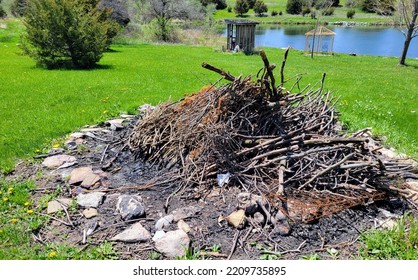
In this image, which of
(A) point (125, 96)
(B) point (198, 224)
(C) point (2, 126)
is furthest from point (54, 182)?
(A) point (125, 96)

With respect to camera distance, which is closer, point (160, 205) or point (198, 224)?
point (198, 224)

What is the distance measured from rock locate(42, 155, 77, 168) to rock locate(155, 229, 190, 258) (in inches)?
98.3

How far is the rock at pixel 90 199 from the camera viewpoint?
416 centimetres

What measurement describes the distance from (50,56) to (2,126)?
9.42 meters

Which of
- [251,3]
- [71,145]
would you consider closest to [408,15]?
[71,145]

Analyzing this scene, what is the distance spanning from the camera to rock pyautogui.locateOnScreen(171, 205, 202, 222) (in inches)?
153

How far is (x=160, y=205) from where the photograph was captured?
4160mm

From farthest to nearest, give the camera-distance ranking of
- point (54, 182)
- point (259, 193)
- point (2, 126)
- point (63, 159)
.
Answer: point (2, 126) → point (63, 159) → point (54, 182) → point (259, 193)

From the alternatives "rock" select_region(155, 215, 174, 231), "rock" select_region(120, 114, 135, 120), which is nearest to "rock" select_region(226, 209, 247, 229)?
"rock" select_region(155, 215, 174, 231)

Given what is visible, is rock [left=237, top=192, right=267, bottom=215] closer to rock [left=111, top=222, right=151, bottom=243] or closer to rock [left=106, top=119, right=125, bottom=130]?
rock [left=111, top=222, right=151, bottom=243]

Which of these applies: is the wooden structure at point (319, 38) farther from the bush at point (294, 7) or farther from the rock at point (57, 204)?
the bush at point (294, 7)

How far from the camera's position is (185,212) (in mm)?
3967
